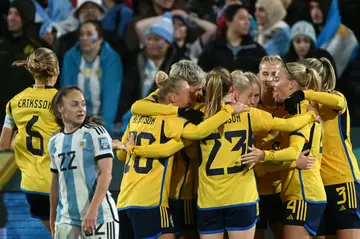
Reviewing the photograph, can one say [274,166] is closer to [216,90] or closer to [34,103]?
[216,90]

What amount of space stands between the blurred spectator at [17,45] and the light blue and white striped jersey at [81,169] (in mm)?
3594

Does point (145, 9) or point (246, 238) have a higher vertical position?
point (145, 9)

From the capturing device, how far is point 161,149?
228 inches

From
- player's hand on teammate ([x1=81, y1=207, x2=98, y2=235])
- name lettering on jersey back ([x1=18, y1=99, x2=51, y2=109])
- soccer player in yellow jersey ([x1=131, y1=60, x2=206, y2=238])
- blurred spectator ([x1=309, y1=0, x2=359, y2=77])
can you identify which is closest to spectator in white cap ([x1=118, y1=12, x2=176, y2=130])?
blurred spectator ([x1=309, y1=0, x2=359, y2=77])

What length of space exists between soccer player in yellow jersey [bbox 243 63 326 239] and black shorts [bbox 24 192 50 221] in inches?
71.9

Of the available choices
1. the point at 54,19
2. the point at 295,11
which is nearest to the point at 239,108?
the point at 295,11

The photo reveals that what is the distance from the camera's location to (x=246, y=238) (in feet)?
18.9

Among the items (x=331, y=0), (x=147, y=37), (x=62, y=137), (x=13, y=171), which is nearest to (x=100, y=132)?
(x=62, y=137)

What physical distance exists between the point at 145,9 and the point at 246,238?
4.29m

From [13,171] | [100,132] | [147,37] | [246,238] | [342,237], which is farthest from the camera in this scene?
[147,37]

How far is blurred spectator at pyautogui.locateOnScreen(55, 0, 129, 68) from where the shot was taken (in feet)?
30.0

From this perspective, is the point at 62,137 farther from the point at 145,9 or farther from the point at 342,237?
the point at 145,9

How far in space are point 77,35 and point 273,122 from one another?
390cm

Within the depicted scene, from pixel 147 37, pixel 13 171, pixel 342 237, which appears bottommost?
pixel 342 237
